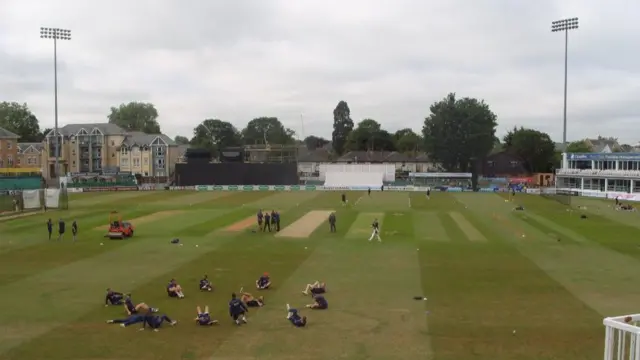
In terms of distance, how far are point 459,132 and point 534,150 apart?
89.8ft

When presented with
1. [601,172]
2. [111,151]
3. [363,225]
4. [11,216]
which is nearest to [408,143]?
[111,151]

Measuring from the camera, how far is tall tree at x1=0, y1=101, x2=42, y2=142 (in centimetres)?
14438

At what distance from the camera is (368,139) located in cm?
16175

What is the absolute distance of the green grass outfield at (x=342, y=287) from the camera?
16.3m

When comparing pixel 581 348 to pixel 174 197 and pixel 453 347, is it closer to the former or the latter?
pixel 453 347

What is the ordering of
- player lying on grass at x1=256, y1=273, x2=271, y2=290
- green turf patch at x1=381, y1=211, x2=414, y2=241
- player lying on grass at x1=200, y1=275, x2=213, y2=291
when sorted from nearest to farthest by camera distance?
player lying on grass at x1=200, y1=275, x2=213, y2=291
player lying on grass at x1=256, y1=273, x2=271, y2=290
green turf patch at x1=381, y1=211, x2=414, y2=241

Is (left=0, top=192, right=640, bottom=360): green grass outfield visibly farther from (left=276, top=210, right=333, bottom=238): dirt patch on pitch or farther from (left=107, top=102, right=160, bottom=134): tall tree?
(left=107, top=102, right=160, bottom=134): tall tree

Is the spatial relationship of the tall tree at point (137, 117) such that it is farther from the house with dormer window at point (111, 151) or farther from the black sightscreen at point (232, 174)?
the black sightscreen at point (232, 174)

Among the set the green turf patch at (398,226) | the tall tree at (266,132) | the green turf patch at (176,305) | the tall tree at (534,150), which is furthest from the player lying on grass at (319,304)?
the tall tree at (266,132)

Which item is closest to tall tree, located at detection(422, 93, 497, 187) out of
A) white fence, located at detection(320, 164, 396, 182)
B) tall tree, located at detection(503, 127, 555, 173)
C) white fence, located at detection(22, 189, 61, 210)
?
white fence, located at detection(320, 164, 396, 182)

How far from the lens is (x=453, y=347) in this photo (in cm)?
1619

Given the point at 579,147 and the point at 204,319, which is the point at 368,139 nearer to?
the point at 579,147

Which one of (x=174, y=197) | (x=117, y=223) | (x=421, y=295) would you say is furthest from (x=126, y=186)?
(x=421, y=295)

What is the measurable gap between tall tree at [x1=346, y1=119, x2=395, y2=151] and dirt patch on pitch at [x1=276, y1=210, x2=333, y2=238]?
106630mm
